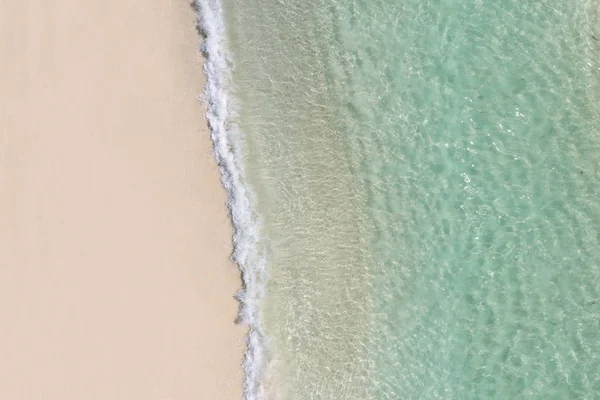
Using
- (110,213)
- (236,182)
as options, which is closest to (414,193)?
(236,182)

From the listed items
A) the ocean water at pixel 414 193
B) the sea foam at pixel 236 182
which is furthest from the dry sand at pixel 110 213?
the ocean water at pixel 414 193

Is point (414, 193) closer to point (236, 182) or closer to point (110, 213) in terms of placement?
point (236, 182)

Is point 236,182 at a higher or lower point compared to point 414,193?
higher

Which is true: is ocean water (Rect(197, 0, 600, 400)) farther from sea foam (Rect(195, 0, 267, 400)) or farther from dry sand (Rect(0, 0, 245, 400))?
dry sand (Rect(0, 0, 245, 400))

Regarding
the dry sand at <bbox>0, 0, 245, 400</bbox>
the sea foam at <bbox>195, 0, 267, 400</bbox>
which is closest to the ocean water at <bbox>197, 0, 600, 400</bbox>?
the sea foam at <bbox>195, 0, 267, 400</bbox>

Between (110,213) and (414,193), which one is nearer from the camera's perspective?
(110,213)
